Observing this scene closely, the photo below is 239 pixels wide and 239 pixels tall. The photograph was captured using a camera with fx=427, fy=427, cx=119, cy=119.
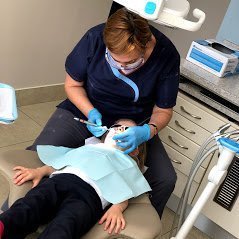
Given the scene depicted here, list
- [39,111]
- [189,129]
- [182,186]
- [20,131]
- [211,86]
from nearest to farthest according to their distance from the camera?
[211,86] < [189,129] < [182,186] < [20,131] < [39,111]

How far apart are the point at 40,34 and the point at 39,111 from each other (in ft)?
1.89

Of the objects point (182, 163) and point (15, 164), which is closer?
point (15, 164)

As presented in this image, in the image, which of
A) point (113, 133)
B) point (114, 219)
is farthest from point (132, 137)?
point (114, 219)

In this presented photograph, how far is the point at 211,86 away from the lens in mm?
2160

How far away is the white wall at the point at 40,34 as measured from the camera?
111 inches

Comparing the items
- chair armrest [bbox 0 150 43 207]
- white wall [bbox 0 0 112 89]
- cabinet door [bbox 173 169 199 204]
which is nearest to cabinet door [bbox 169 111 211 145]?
cabinet door [bbox 173 169 199 204]

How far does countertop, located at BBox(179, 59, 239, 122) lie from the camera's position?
2.11m

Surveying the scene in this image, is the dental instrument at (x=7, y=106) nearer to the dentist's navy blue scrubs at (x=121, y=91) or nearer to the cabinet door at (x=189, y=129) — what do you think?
the dentist's navy blue scrubs at (x=121, y=91)

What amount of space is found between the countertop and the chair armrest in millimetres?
962

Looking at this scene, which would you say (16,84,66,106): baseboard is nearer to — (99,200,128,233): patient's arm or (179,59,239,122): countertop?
(179,59,239,122): countertop

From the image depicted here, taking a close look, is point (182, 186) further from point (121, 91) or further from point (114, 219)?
point (114, 219)

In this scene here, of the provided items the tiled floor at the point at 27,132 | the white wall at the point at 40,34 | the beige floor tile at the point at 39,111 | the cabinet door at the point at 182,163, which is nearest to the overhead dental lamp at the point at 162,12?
the cabinet door at the point at 182,163

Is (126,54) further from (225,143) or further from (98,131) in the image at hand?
(225,143)

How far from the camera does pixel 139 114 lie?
1.91 m
